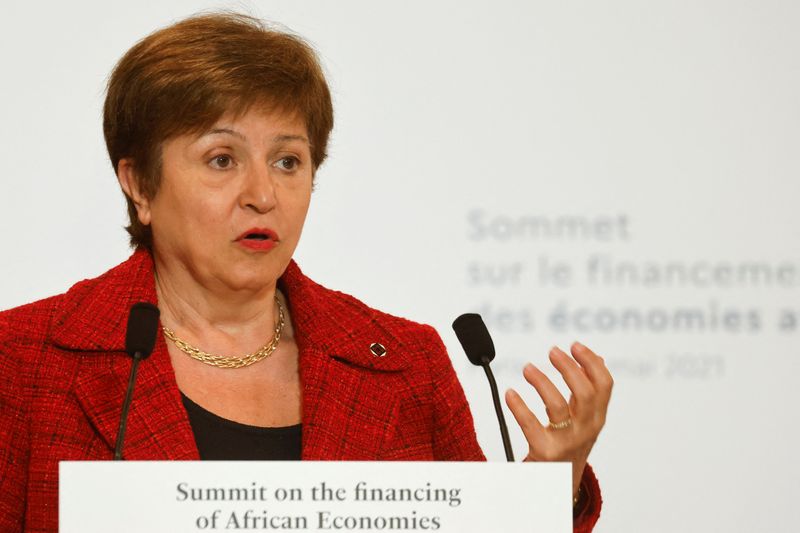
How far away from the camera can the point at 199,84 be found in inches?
82.4

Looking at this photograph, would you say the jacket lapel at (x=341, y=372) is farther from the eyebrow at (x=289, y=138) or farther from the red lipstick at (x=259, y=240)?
the eyebrow at (x=289, y=138)

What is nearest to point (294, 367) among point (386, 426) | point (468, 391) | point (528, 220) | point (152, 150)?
point (386, 426)

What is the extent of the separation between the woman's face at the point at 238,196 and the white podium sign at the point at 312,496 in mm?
739

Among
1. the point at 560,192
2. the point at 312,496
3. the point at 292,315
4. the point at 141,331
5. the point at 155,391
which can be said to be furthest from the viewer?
the point at 560,192

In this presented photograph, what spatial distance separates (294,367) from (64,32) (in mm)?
1248

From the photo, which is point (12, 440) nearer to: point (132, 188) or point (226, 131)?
point (132, 188)

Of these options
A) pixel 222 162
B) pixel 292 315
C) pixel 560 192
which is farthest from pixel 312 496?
pixel 560 192

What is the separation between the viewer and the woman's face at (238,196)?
209cm

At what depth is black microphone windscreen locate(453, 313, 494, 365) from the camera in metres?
1.92

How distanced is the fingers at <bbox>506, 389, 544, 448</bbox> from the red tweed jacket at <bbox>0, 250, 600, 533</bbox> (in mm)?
181

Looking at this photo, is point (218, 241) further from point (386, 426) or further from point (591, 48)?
point (591, 48)

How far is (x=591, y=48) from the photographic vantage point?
3193mm

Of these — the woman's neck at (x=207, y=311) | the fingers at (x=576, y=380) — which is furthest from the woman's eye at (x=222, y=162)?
the fingers at (x=576, y=380)

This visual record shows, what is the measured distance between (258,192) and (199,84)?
23 centimetres
